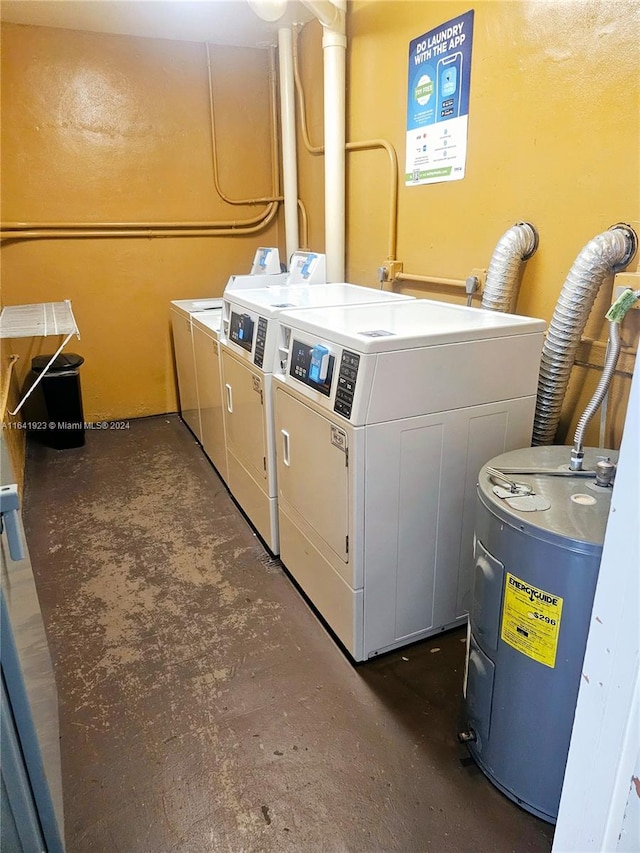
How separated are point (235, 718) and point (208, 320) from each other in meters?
2.12

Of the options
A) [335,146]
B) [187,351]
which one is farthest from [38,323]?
[335,146]

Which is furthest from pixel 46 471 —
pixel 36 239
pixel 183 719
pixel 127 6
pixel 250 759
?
pixel 127 6

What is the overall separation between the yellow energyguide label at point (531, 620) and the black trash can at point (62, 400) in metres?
3.20

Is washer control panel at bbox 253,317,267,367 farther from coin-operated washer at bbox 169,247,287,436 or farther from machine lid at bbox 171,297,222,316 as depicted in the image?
machine lid at bbox 171,297,222,316

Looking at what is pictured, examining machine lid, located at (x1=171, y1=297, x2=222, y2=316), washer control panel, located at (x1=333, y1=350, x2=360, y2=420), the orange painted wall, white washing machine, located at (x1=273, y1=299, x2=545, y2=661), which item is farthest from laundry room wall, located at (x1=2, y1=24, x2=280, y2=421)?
washer control panel, located at (x1=333, y1=350, x2=360, y2=420)

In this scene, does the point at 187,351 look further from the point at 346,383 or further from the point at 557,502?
the point at 557,502

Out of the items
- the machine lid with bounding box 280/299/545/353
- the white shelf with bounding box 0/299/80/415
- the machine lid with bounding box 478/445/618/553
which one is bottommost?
the machine lid with bounding box 478/445/618/553

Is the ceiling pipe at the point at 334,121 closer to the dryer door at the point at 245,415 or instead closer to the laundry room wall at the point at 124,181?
the dryer door at the point at 245,415

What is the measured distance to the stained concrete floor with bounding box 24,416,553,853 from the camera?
1.33m

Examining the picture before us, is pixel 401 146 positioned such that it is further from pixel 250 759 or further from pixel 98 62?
pixel 250 759

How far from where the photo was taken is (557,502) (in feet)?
4.15

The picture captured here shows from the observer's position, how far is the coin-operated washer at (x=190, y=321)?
333 centimetres

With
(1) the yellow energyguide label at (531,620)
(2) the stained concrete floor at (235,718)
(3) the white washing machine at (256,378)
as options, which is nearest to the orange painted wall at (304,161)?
(3) the white washing machine at (256,378)

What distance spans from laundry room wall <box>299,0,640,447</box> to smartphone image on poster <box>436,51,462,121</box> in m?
0.09
